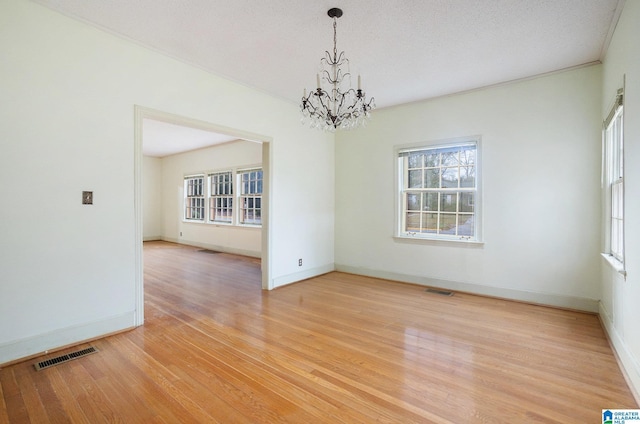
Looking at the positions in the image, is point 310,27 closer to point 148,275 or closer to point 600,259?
point 600,259

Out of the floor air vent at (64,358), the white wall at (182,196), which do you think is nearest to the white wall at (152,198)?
the white wall at (182,196)

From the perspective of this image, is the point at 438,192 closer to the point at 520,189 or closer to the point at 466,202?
the point at 466,202

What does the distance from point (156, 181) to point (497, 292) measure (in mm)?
10128

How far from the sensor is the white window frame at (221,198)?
8023 millimetres

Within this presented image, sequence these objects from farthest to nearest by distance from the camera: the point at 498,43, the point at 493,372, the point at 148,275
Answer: the point at 148,275 < the point at 498,43 < the point at 493,372

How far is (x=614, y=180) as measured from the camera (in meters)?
2.94

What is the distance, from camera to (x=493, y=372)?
2283 millimetres

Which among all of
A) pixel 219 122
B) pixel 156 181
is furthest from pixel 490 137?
pixel 156 181

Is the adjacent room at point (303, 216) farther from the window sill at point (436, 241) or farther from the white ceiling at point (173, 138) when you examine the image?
the white ceiling at point (173, 138)

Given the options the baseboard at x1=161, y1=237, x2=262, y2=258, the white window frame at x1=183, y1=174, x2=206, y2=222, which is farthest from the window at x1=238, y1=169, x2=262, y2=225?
the white window frame at x1=183, y1=174, x2=206, y2=222

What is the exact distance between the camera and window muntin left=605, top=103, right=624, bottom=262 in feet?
9.00

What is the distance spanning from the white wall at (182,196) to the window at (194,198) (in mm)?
175

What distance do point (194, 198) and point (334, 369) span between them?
26.3 ft

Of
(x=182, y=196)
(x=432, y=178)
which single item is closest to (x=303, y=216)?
(x=432, y=178)
